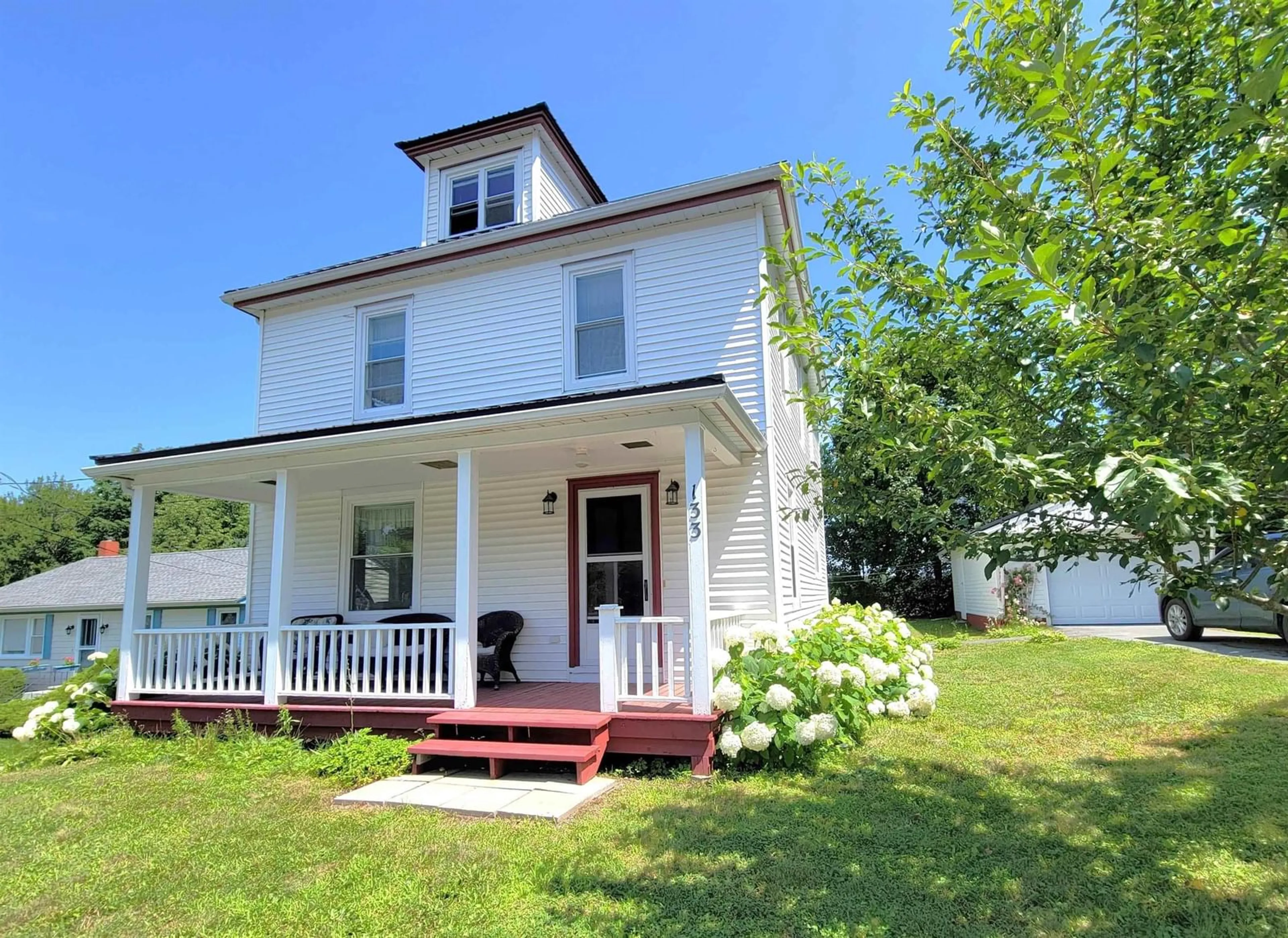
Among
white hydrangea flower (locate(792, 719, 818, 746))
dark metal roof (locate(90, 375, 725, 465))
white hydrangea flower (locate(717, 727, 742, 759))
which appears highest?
dark metal roof (locate(90, 375, 725, 465))

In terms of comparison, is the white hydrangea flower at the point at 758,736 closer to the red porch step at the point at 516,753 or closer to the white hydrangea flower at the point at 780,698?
the white hydrangea flower at the point at 780,698

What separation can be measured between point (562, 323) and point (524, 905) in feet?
22.8

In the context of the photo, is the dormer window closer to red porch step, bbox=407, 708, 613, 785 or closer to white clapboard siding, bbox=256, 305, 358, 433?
white clapboard siding, bbox=256, 305, 358, 433

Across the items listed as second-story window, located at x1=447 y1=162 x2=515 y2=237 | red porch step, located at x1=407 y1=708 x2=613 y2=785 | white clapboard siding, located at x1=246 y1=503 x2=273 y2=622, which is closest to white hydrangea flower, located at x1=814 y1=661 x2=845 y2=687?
red porch step, located at x1=407 y1=708 x2=613 y2=785

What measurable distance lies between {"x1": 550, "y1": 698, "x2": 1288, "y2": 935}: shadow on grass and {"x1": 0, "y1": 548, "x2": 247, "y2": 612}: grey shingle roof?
66.6ft

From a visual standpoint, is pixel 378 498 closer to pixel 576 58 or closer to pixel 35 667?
pixel 576 58

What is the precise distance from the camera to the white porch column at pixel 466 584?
635 centimetres

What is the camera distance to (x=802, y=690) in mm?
5699

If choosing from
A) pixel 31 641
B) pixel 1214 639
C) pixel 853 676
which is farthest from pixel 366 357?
pixel 31 641

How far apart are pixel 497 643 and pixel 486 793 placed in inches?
110

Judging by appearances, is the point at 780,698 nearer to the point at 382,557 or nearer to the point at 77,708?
the point at 382,557

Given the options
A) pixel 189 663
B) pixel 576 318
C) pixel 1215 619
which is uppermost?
pixel 576 318

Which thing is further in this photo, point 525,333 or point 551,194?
point 551,194

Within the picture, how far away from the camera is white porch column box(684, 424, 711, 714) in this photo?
18.1 feet
